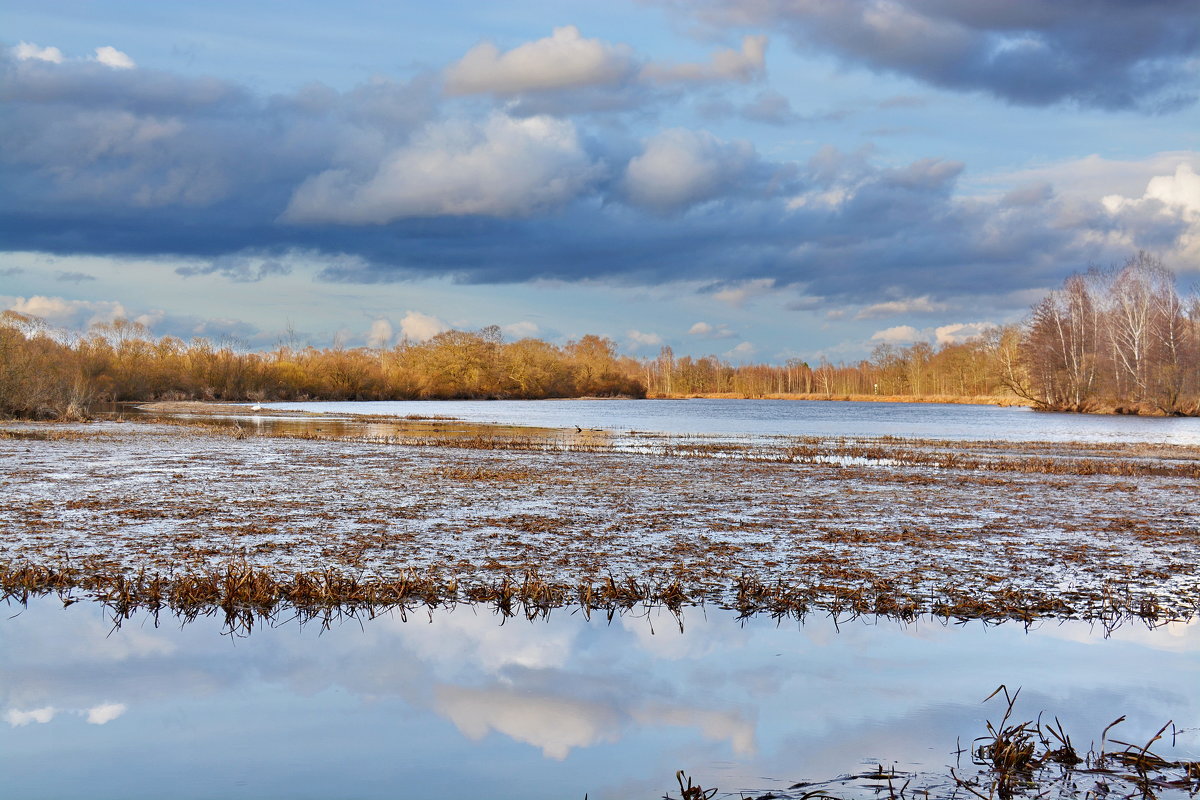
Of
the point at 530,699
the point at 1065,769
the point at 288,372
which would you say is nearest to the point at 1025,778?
the point at 1065,769

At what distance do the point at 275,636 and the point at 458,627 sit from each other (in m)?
1.59

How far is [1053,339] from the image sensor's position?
269 feet

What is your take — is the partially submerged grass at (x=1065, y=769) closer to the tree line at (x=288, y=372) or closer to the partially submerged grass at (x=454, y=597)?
the partially submerged grass at (x=454, y=597)

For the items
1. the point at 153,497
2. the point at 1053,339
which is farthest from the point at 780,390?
the point at 153,497

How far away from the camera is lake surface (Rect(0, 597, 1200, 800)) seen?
5.31 metres

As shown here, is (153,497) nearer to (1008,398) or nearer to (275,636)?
(275,636)

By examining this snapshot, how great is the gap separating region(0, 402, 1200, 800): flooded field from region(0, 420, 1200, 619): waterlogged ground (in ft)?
0.30

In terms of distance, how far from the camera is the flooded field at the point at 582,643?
543 cm

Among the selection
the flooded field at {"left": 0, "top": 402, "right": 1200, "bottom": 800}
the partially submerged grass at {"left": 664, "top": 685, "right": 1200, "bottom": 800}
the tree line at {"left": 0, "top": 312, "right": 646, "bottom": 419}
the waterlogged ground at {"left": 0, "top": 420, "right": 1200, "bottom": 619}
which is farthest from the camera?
the tree line at {"left": 0, "top": 312, "right": 646, "bottom": 419}

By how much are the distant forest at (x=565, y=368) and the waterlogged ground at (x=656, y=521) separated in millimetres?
33223

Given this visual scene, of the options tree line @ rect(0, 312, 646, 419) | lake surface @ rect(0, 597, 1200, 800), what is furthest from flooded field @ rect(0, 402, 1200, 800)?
tree line @ rect(0, 312, 646, 419)

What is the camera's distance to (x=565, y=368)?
159m

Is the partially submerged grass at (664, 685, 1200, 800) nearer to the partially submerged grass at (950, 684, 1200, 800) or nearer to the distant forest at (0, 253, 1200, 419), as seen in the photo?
the partially submerged grass at (950, 684, 1200, 800)

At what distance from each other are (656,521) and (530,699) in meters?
8.39
